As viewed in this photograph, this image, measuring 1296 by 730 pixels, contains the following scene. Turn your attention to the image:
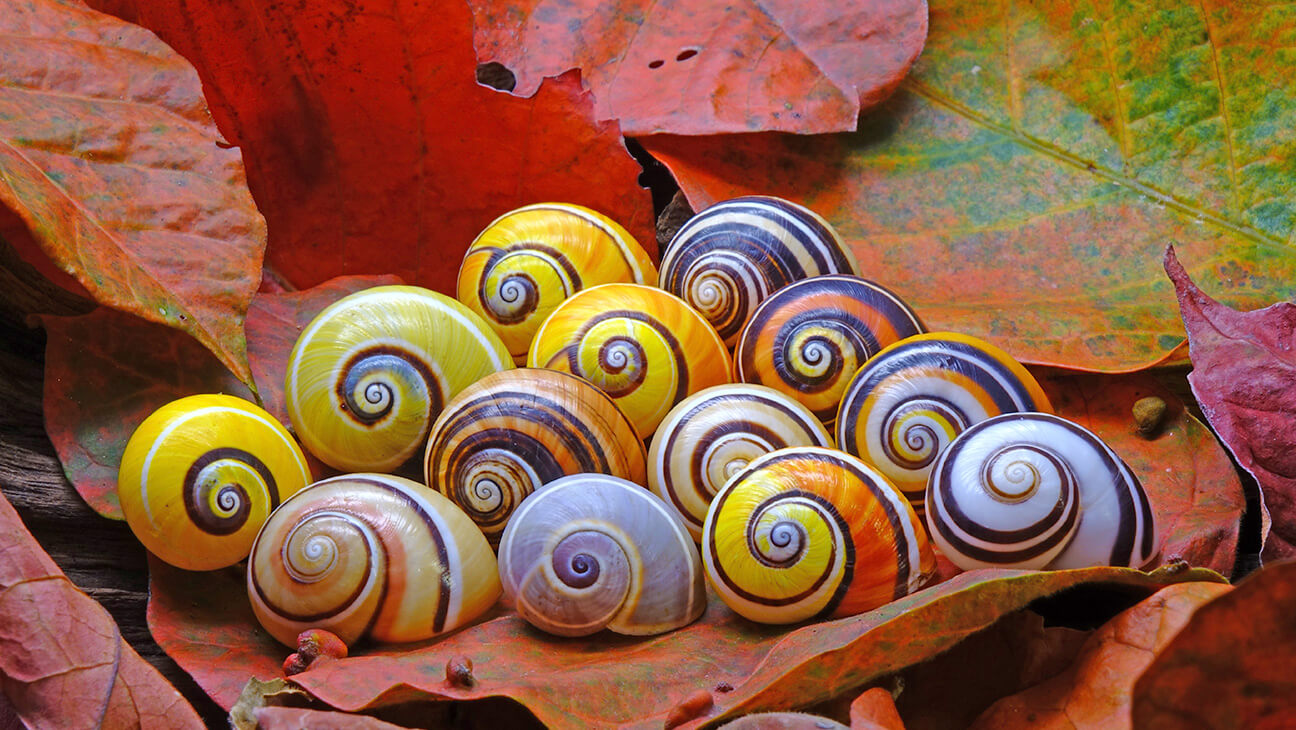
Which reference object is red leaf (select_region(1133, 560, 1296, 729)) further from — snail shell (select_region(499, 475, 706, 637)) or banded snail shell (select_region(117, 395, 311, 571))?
banded snail shell (select_region(117, 395, 311, 571))

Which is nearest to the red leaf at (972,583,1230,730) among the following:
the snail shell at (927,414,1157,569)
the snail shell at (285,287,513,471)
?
the snail shell at (927,414,1157,569)

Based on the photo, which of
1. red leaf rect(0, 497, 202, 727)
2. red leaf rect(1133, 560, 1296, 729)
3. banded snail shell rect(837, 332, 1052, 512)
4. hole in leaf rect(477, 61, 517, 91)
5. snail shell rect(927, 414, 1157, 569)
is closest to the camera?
A: red leaf rect(1133, 560, 1296, 729)

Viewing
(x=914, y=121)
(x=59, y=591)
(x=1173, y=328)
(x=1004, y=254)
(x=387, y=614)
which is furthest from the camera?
(x=914, y=121)

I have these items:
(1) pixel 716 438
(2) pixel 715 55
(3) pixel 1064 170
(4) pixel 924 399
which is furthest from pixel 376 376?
(3) pixel 1064 170

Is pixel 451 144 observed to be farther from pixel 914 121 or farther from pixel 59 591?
pixel 59 591

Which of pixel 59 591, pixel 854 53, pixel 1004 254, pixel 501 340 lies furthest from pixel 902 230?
pixel 59 591

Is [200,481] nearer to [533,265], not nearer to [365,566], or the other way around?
[365,566]

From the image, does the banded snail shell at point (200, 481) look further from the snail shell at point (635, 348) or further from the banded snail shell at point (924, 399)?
the banded snail shell at point (924, 399)
